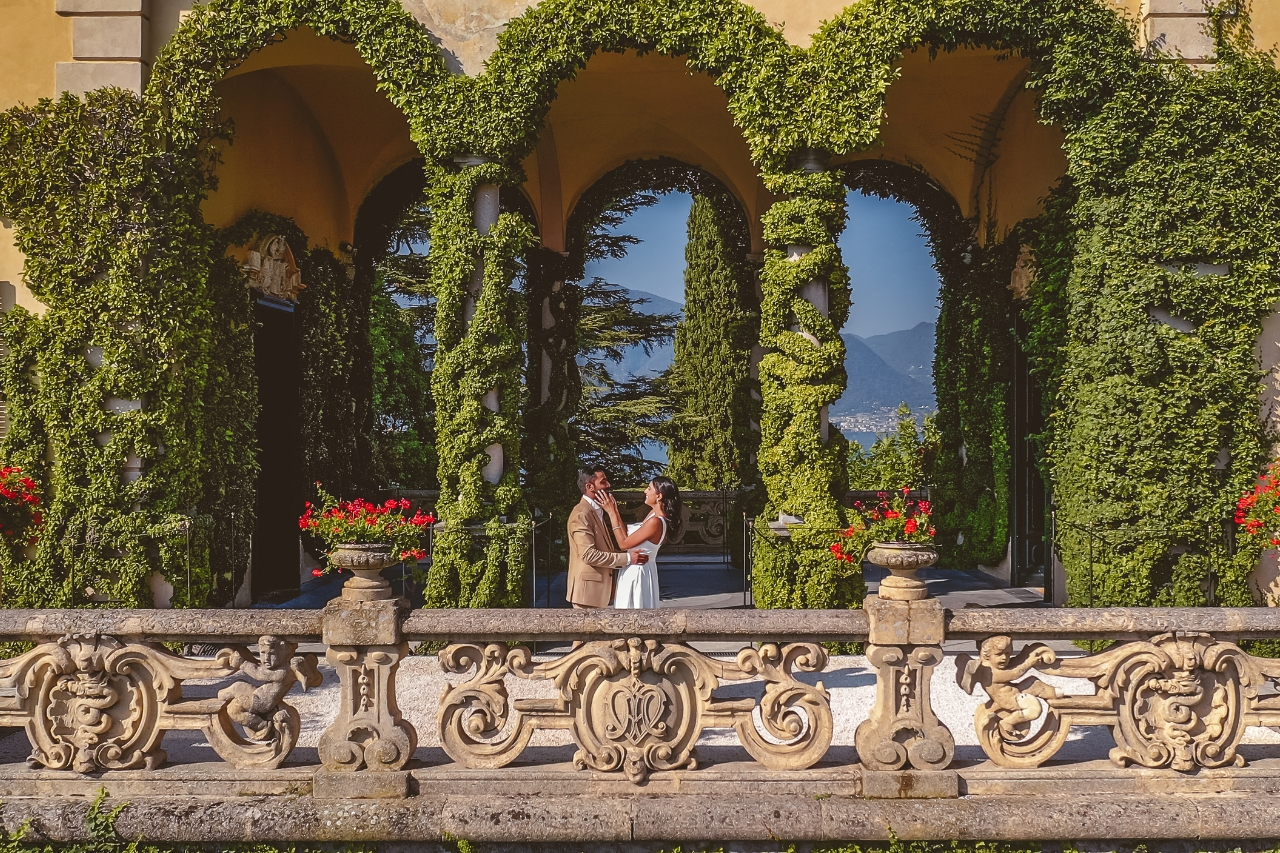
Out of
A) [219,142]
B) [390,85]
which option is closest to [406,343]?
[219,142]

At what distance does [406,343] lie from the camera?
18734 mm

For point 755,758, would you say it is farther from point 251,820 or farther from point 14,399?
point 14,399

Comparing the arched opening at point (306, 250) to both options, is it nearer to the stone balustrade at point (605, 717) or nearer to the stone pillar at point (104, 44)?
the stone pillar at point (104, 44)

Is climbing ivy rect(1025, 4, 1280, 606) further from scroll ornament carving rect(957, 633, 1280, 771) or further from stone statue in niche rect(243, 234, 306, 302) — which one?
stone statue in niche rect(243, 234, 306, 302)

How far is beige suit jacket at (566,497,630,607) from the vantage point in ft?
16.9

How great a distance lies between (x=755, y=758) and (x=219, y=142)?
6.97 meters

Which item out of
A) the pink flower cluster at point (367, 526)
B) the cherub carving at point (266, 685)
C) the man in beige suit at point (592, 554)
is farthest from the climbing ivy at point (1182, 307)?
the cherub carving at point (266, 685)

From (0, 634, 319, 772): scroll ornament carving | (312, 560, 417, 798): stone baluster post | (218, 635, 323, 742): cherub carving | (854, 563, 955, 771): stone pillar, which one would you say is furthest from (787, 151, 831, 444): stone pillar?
(0, 634, 319, 772): scroll ornament carving

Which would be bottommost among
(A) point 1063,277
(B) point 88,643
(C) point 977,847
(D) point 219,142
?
(C) point 977,847

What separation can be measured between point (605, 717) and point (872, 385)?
176ft

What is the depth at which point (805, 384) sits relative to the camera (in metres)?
6.62

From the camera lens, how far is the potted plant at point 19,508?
609 cm

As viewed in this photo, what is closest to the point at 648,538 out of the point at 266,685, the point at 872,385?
the point at 266,685

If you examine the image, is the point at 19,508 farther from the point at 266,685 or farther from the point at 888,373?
the point at 888,373
